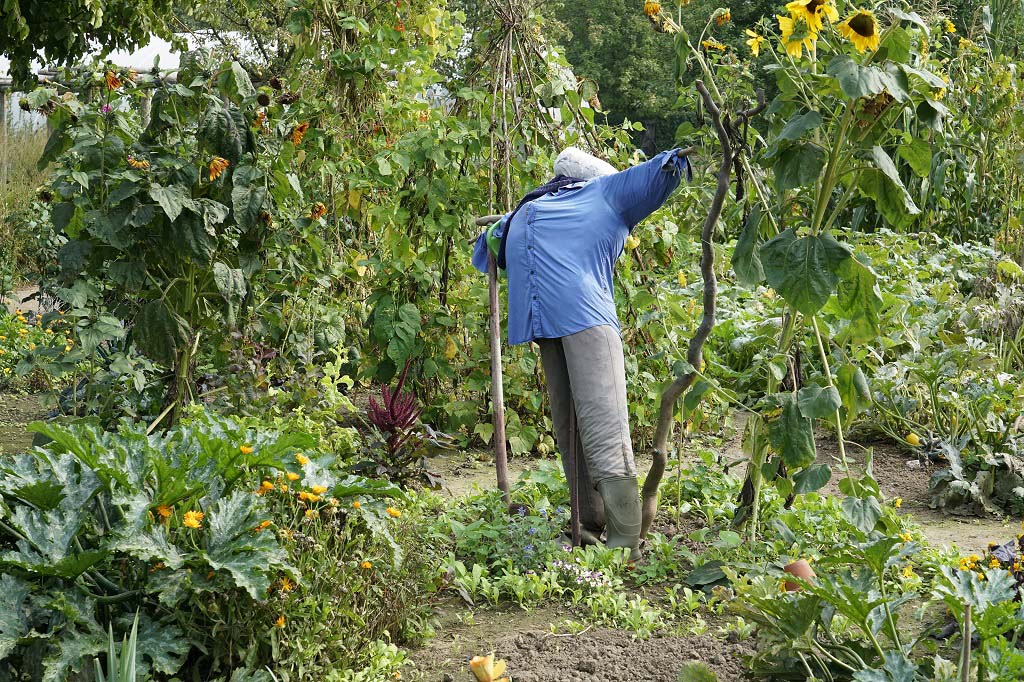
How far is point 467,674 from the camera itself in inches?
112

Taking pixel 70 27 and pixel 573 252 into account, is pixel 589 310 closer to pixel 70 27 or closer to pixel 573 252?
pixel 573 252

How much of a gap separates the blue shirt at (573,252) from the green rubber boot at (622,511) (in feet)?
1.91

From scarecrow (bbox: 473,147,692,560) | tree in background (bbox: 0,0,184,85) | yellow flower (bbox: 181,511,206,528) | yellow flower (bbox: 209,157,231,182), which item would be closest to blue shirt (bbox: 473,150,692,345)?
scarecrow (bbox: 473,147,692,560)

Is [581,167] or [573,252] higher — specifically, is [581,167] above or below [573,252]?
above

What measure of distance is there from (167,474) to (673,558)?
1.87 meters

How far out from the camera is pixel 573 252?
3590 mm

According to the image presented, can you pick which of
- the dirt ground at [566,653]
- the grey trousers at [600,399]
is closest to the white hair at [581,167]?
the grey trousers at [600,399]

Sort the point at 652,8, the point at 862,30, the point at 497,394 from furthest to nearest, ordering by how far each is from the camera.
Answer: the point at 497,394 → the point at 652,8 → the point at 862,30

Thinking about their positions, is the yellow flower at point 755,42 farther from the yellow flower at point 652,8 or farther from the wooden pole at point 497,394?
the wooden pole at point 497,394

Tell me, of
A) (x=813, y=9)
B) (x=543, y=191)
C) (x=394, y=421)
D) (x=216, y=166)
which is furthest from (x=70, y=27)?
(x=813, y=9)

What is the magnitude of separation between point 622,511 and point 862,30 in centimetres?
183

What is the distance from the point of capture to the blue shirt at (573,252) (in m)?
3.55

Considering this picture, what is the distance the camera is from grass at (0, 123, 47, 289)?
29.9ft

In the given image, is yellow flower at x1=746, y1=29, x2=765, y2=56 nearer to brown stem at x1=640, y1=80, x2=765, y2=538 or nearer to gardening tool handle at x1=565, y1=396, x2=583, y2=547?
brown stem at x1=640, y1=80, x2=765, y2=538
